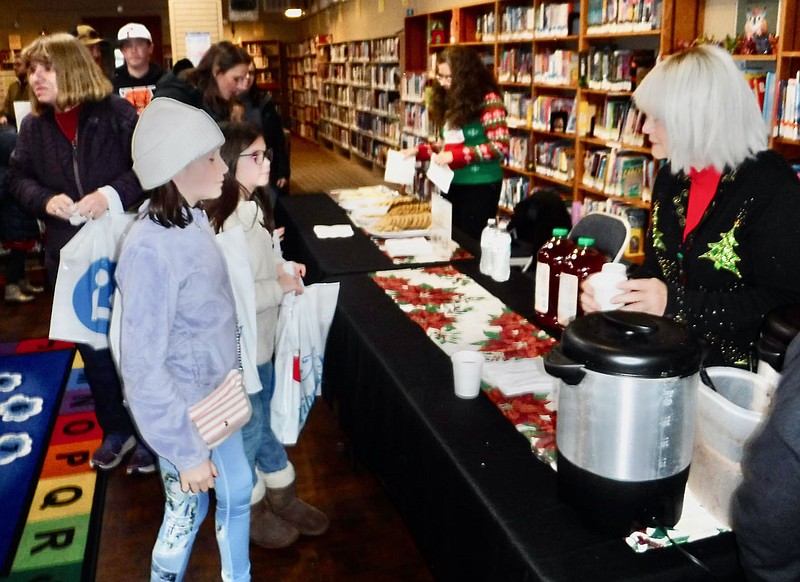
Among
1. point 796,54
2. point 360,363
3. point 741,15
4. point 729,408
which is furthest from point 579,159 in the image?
point 729,408

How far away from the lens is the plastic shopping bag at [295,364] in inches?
85.6

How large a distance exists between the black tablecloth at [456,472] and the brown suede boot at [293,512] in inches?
11.1

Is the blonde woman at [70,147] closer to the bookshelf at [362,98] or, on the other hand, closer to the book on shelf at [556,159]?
the book on shelf at [556,159]

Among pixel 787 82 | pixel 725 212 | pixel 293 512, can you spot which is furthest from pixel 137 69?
pixel 725 212

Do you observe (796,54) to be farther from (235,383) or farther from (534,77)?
(235,383)

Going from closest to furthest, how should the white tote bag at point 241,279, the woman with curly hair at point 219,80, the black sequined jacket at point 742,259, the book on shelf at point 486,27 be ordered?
the black sequined jacket at point 742,259, the white tote bag at point 241,279, the woman with curly hair at point 219,80, the book on shelf at point 486,27

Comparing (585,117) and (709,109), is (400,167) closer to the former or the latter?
(585,117)

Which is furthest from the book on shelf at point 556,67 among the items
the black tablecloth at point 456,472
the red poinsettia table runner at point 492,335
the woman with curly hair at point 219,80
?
the black tablecloth at point 456,472

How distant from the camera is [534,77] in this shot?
18.4 ft

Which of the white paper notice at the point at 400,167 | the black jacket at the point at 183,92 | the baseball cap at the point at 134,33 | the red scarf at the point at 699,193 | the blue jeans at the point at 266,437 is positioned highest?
the baseball cap at the point at 134,33

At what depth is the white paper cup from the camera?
1.69m

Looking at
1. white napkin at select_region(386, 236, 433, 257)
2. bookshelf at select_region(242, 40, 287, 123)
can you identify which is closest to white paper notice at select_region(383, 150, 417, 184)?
white napkin at select_region(386, 236, 433, 257)

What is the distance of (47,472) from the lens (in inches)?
112

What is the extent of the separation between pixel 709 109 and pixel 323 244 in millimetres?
1978
